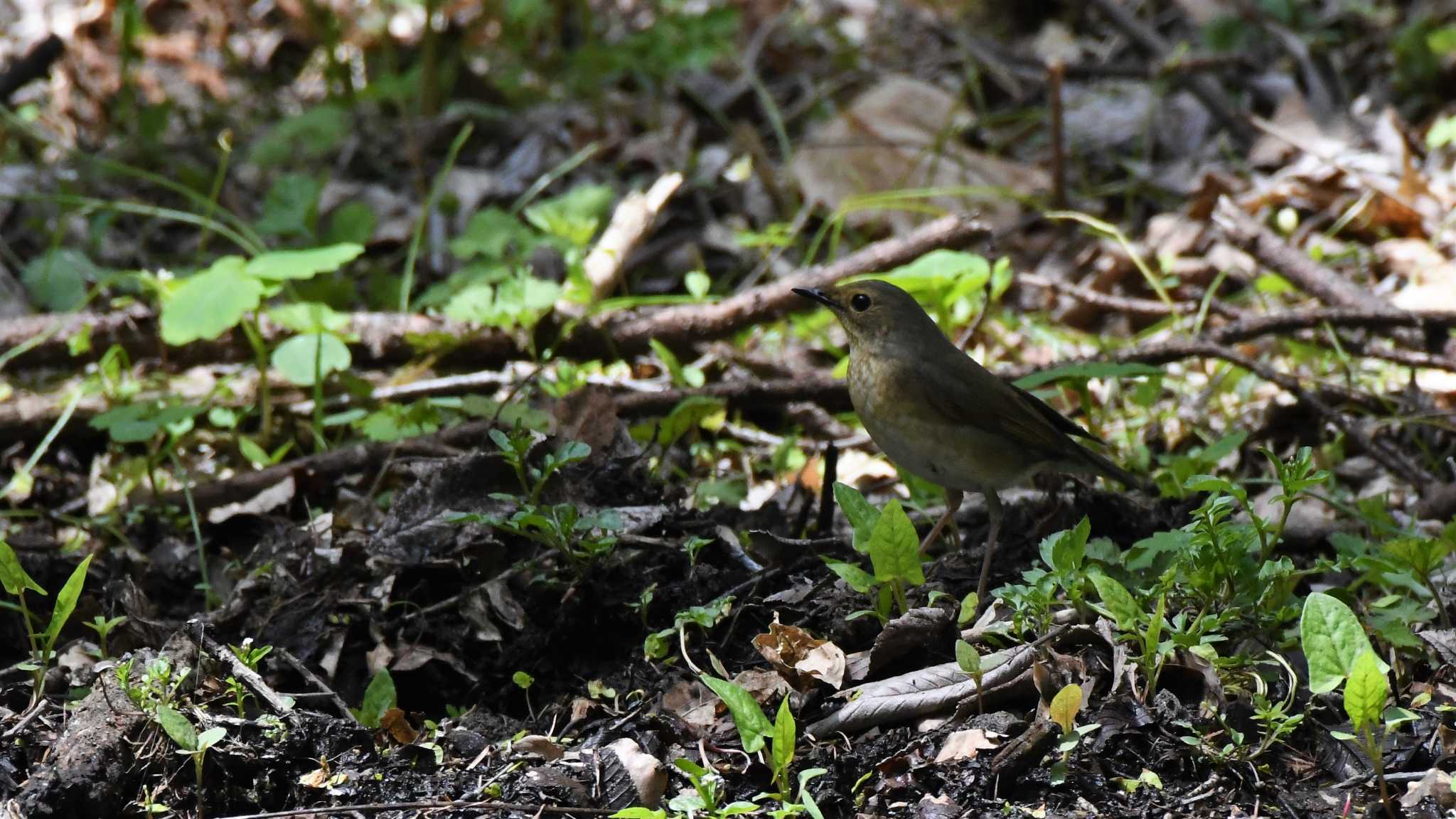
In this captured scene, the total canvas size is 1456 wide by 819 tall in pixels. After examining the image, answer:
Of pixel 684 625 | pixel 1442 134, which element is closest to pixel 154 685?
pixel 684 625

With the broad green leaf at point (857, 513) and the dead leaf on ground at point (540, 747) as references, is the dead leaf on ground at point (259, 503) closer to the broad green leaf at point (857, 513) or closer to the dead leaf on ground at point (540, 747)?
the dead leaf on ground at point (540, 747)

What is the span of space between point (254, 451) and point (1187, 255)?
4.22 metres

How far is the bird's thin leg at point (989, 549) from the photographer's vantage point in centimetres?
331

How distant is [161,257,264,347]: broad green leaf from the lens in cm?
459

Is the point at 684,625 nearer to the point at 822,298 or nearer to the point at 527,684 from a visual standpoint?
the point at 527,684

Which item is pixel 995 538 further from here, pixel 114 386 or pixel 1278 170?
pixel 1278 170

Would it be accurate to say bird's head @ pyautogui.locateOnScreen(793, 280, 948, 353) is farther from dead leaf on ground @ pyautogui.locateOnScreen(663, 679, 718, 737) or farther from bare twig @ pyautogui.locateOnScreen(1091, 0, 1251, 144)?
bare twig @ pyautogui.locateOnScreen(1091, 0, 1251, 144)

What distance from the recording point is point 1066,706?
2.73 metres

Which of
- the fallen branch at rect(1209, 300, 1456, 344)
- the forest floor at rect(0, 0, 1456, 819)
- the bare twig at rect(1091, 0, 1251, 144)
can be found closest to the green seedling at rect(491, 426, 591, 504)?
the forest floor at rect(0, 0, 1456, 819)

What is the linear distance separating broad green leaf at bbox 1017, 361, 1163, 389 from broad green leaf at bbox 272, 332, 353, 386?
240 cm

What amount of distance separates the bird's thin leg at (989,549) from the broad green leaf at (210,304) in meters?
2.61

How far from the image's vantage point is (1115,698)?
9.41ft

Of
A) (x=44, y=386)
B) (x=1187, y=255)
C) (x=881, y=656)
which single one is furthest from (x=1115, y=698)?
(x=44, y=386)

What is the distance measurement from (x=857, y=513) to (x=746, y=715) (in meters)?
0.72
